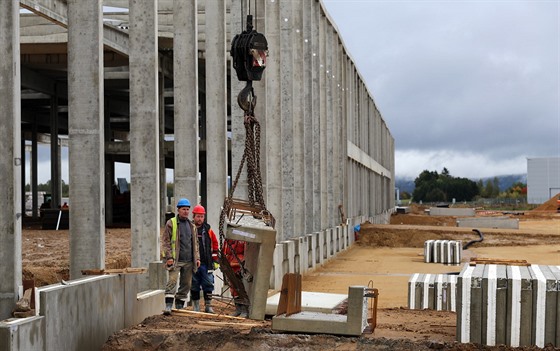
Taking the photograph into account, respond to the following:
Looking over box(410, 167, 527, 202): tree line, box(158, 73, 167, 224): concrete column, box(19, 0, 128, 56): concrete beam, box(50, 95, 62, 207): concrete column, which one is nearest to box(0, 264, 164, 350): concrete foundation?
box(19, 0, 128, 56): concrete beam

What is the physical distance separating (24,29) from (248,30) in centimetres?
2716

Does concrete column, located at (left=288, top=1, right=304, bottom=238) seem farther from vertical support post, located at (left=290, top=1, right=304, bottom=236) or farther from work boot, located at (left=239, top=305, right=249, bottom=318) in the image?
work boot, located at (left=239, top=305, right=249, bottom=318)

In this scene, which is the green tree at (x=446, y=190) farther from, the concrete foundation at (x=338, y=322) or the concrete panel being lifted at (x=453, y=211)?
the concrete foundation at (x=338, y=322)

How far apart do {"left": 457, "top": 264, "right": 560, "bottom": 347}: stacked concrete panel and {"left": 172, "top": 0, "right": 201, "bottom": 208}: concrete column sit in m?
7.59

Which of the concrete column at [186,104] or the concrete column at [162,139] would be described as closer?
the concrete column at [186,104]

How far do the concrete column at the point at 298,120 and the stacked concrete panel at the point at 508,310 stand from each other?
57.9ft

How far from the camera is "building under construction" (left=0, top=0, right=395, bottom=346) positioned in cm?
1197

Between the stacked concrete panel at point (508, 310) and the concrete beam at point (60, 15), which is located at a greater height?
the concrete beam at point (60, 15)

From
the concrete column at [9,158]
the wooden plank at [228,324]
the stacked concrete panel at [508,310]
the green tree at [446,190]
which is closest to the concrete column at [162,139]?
the wooden plank at [228,324]

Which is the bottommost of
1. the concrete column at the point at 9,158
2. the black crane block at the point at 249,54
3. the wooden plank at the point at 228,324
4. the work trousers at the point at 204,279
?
the wooden plank at the point at 228,324

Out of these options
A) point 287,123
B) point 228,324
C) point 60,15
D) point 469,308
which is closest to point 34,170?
point 60,15

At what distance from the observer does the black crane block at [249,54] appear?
13102 millimetres

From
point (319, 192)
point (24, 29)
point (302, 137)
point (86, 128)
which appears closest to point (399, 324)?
point (86, 128)

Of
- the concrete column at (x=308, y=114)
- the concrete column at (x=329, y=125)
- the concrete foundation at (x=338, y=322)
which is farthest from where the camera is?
the concrete column at (x=329, y=125)
